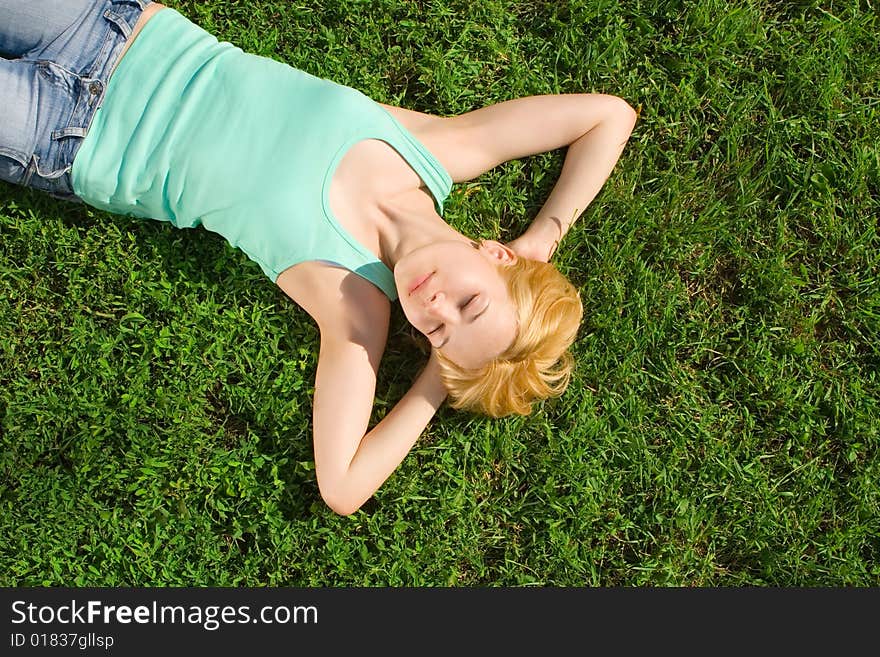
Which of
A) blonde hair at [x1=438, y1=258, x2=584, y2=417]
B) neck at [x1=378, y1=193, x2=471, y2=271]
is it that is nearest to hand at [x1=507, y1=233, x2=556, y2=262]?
blonde hair at [x1=438, y1=258, x2=584, y2=417]

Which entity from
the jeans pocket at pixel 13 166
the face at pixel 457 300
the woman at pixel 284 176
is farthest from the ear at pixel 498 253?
the jeans pocket at pixel 13 166

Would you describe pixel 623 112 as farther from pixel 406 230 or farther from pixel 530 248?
pixel 406 230

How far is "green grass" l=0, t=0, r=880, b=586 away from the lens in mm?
3617

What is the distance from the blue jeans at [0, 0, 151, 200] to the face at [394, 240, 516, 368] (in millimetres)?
1501

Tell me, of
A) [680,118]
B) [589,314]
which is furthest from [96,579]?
[680,118]

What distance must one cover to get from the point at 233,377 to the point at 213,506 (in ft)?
2.03

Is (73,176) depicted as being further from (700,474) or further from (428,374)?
(700,474)

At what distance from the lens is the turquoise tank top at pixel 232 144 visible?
3117 mm

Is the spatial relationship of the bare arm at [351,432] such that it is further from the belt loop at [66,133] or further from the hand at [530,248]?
the belt loop at [66,133]

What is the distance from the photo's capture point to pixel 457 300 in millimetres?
2889

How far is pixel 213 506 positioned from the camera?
362 centimetres

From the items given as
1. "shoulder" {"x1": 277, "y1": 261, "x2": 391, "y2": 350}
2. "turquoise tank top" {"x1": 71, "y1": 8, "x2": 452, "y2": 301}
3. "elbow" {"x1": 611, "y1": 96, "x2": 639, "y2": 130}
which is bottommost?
"shoulder" {"x1": 277, "y1": 261, "x2": 391, "y2": 350}

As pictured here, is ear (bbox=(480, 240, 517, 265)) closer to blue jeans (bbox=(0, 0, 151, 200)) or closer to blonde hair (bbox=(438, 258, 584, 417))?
blonde hair (bbox=(438, 258, 584, 417))

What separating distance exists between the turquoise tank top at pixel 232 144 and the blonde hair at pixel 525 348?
51 centimetres
